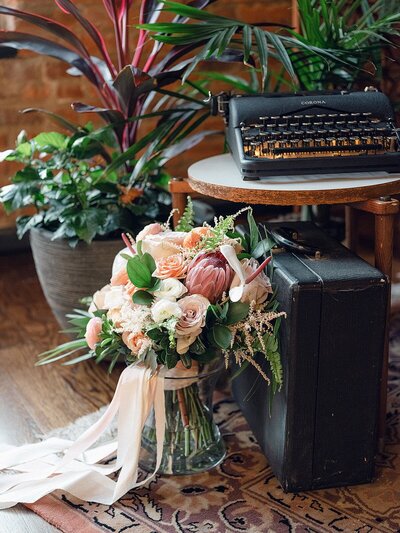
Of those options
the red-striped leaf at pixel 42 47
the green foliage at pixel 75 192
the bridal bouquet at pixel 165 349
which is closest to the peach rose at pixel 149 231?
the bridal bouquet at pixel 165 349

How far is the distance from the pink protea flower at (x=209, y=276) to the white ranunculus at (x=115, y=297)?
6.8 inches

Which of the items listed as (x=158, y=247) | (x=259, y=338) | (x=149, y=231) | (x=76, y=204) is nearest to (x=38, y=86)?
(x=76, y=204)

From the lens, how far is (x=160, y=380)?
1999mm

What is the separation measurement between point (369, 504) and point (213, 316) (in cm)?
58

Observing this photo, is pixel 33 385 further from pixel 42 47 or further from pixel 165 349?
pixel 42 47

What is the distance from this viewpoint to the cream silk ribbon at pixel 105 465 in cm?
200

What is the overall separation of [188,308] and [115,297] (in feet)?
0.72

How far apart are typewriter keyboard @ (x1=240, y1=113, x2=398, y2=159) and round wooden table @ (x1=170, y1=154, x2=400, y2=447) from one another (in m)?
0.06

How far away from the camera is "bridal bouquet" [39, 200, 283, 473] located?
189 centimetres

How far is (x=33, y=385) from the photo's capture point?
2.64 metres

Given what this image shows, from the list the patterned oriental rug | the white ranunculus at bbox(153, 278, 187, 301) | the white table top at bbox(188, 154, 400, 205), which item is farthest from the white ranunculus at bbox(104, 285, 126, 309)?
the patterned oriental rug

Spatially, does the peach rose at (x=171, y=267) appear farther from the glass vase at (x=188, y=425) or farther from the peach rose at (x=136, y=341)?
the glass vase at (x=188, y=425)

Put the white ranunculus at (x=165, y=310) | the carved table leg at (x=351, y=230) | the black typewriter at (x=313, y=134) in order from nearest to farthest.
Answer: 1. the white ranunculus at (x=165, y=310)
2. the black typewriter at (x=313, y=134)
3. the carved table leg at (x=351, y=230)

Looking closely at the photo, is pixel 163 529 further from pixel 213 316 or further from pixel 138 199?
pixel 138 199
